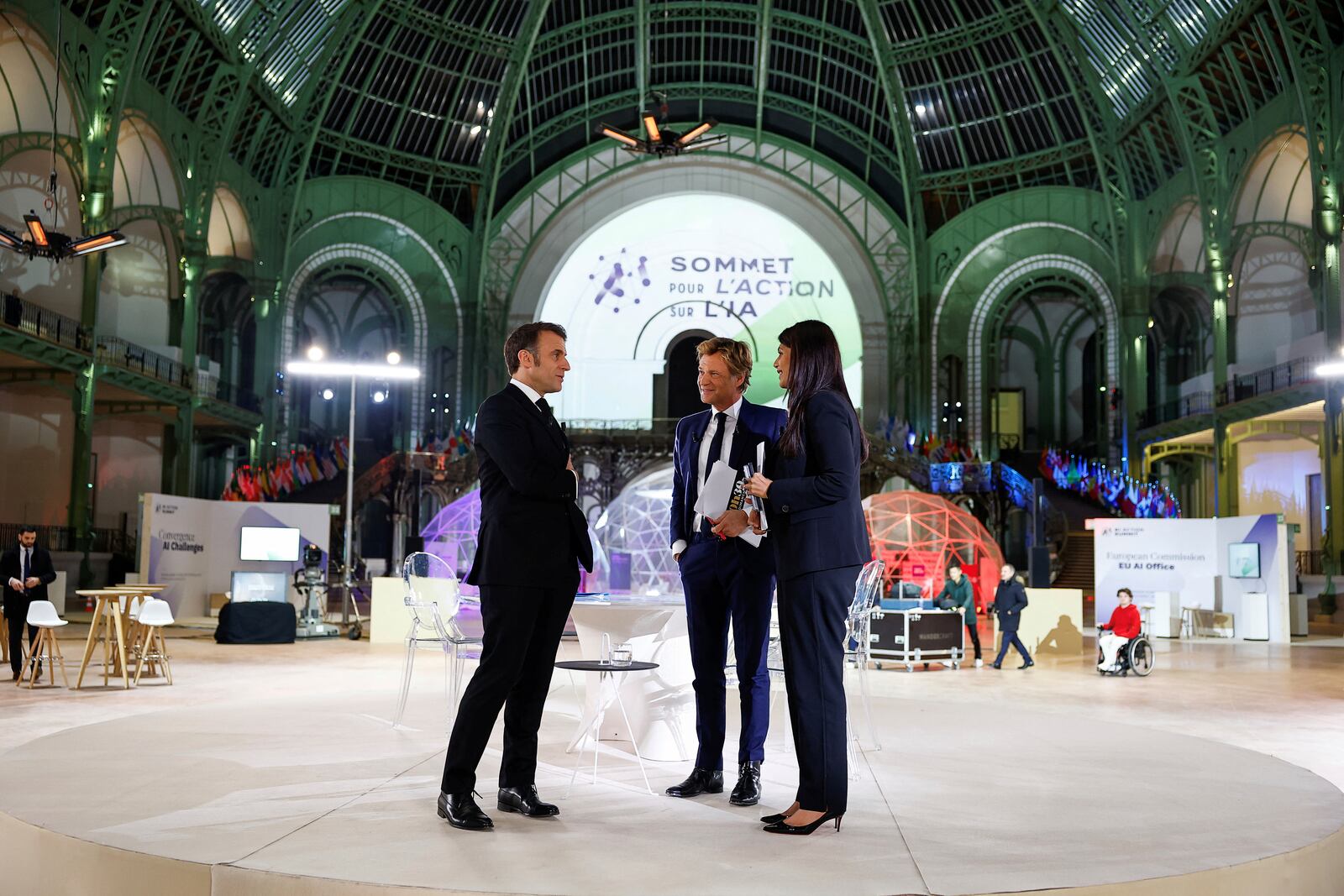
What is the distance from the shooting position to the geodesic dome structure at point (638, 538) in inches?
520

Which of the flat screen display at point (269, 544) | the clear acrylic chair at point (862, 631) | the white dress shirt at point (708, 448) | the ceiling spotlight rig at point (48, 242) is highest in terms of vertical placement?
the ceiling spotlight rig at point (48, 242)

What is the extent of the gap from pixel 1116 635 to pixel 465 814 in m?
10.4

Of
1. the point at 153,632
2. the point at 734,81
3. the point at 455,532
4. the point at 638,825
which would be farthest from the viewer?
the point at 734,81

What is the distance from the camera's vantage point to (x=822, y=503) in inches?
157

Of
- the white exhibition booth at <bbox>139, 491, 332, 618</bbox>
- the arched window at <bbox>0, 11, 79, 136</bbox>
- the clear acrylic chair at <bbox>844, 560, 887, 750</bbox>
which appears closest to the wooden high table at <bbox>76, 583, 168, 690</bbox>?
the clear acrylic chair at <bbox>844, 560, 887, 750</bbox>

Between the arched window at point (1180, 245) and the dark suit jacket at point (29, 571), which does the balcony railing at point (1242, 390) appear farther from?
the dark suit jacket at point (29, 571)

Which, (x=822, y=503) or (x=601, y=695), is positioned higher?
(x=822, y=503)

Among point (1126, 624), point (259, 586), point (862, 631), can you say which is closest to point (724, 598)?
point (862, 631)

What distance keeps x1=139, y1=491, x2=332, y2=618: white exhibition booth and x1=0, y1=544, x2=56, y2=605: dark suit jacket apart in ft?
28.6

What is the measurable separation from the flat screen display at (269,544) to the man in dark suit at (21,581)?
32.7 ft

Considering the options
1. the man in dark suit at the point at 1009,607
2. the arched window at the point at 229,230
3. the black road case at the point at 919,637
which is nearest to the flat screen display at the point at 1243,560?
the man in dark suit at the point at 1009,607

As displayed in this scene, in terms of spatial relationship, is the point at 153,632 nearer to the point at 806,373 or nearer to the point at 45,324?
the point at 806,373

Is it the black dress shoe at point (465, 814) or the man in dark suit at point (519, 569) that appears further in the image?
the man in dark suit at point (519, 569)

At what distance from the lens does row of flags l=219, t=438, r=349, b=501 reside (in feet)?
87.1
